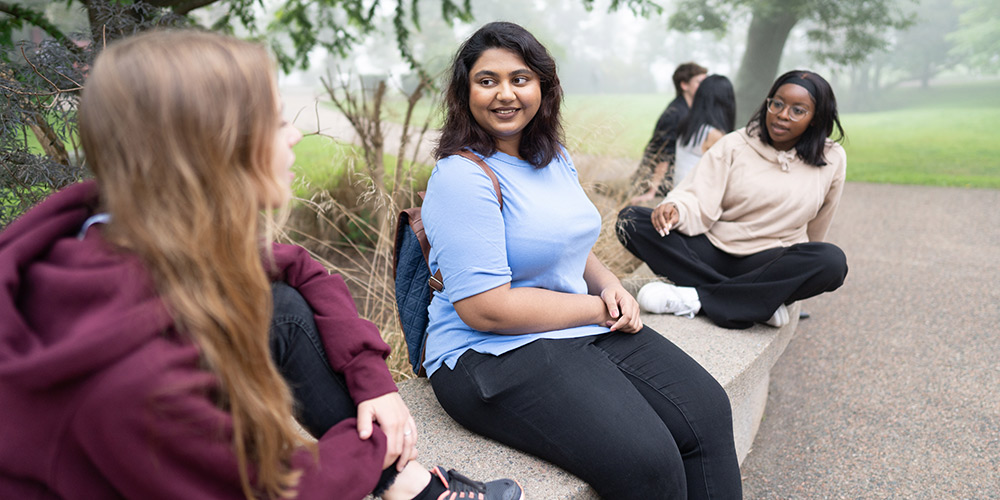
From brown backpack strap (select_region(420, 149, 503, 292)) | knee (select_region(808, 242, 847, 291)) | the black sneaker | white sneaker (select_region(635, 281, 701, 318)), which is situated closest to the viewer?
the black sneaker

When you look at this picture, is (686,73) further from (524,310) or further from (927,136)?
(927,136)

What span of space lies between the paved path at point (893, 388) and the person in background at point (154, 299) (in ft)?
7.18

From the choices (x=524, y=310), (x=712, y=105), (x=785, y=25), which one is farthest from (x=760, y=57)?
(x=524, y=310)

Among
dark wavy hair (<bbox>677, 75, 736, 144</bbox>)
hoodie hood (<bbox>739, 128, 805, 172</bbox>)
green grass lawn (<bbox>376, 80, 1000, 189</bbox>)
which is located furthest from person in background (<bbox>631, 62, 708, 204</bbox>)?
green grass lawn (<bbox>376, 80, 1000, 189</bbox>)

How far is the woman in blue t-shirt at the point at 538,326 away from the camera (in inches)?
63.4

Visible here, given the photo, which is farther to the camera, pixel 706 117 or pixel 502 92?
pixel 706 117

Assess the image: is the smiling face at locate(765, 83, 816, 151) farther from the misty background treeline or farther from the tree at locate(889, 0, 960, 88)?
the tree at locate(889, 0, 960, 88)

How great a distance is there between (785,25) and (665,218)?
983 cm

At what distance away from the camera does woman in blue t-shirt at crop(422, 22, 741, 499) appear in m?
1.61

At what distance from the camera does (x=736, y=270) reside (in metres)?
3.07

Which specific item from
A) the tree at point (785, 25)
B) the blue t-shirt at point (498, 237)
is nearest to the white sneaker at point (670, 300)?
the blue t-shirt at point (498, 237)

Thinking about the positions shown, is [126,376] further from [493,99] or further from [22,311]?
[493,99]

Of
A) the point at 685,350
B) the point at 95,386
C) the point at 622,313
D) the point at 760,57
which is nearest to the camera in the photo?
the point at 95,386

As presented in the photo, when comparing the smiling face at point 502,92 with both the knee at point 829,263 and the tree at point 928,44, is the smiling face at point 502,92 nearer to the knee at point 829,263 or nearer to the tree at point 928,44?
the knee at point 829,263
